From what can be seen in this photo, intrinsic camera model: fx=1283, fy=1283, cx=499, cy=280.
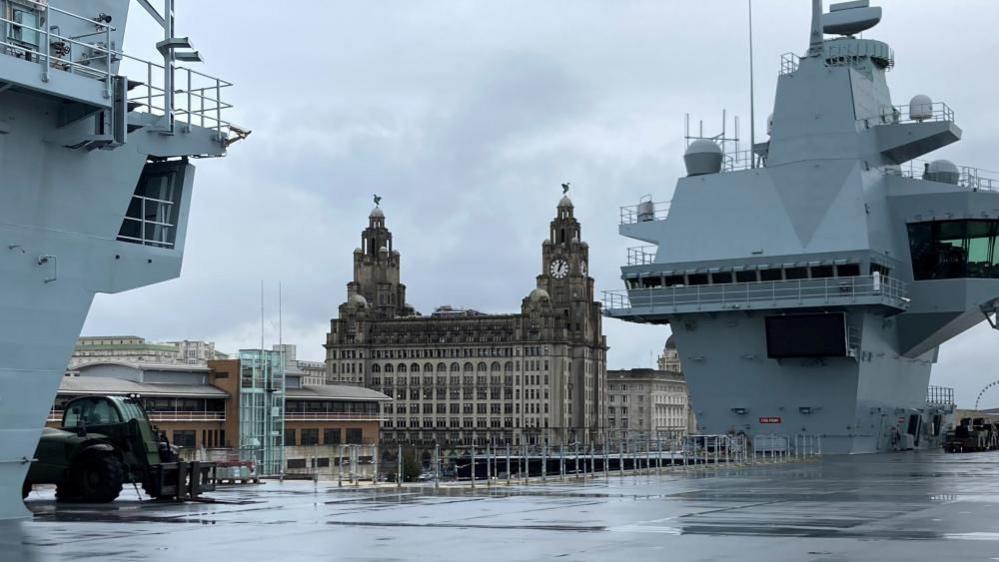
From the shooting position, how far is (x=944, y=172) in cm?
6462

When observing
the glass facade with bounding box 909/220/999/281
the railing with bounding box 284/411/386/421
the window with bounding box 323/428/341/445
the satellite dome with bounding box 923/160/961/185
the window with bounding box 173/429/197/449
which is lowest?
the window with bounding box 323/428/341/445

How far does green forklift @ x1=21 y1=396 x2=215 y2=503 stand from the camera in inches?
969

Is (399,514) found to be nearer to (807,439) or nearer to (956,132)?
(807,439)

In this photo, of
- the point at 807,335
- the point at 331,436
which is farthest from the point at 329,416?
the point at 807,335

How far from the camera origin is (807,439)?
6041 centimetres

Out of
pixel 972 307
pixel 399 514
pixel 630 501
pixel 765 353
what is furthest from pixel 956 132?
→ pixel 399 514

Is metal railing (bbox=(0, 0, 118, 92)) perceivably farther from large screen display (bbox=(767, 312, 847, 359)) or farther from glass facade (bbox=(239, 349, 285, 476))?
glass facade (bbox=(239, 349, 285, 476))

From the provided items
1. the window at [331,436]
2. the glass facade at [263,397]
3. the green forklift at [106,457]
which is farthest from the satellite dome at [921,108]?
the window at [331,436]

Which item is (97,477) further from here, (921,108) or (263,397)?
(263,397)

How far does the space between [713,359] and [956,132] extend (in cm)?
1622

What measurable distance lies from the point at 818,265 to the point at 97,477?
3985 cm

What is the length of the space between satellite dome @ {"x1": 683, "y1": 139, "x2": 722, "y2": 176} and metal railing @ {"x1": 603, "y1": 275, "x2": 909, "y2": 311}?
21.5 ft

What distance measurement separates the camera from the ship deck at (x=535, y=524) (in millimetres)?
15953

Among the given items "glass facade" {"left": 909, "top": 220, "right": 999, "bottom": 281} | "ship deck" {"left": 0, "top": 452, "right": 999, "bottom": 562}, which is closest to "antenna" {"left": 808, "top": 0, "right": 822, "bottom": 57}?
"glass facade" {"left": 909, "top": 220, "right": 999, "bottom": 281}
